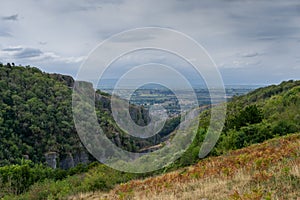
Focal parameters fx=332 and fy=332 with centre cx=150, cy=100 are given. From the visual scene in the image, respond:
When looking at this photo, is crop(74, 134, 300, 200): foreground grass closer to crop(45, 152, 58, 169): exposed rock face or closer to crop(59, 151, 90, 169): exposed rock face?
crop(45, 152, 58, 169): exposed rock face

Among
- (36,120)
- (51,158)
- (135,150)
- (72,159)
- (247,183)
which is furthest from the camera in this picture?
(36,120)

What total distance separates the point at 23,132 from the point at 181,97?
190 ft

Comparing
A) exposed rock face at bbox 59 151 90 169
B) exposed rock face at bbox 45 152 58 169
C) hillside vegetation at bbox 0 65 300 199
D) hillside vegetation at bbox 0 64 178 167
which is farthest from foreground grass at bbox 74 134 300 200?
exposed rock face at bbox 59 151 90 169

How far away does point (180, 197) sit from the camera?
6.30m

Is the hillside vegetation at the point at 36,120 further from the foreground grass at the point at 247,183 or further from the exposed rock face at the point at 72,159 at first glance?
the foreground grass at the point at 247,183

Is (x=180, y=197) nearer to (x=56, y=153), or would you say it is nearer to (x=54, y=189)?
(x=54, y=189)

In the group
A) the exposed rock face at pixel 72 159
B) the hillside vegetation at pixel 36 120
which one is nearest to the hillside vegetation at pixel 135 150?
the hillside vegetation at pixel 36 120

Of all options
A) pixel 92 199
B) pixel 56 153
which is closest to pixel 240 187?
pixel 92 199

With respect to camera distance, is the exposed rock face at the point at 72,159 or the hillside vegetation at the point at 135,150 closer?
the hillside vegetation at the point at 135,150

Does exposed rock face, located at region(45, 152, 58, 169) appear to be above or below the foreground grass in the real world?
below

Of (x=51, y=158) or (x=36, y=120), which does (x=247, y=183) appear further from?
(x=36, y=120)

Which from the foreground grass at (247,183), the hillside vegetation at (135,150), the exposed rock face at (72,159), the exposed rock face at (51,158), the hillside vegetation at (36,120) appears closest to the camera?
the foreground grass at (247,183)

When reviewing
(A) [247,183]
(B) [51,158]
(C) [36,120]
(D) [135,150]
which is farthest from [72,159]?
(A) [247,183]

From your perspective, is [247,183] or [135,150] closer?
[247,183]
